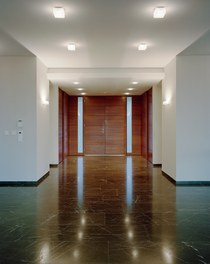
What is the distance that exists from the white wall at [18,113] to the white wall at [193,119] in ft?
11.4

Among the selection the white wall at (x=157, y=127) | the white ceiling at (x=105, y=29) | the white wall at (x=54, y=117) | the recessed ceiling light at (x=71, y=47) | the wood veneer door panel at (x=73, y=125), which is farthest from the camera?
the wood veneer door panel at (x=73, y=125)

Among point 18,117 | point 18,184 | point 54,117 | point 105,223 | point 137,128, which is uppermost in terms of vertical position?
point 54,117

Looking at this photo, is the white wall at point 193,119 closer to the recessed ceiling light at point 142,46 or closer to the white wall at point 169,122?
the white wall at point 169,122

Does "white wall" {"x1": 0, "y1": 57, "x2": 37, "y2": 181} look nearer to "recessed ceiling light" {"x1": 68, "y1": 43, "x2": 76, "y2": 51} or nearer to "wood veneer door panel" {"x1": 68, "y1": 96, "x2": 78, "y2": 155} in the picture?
"recessed ceiling light" {"x1": 68, "y1": 43, "x2": 76, "y2": 51}

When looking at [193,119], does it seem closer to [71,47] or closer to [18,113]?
[71,47]

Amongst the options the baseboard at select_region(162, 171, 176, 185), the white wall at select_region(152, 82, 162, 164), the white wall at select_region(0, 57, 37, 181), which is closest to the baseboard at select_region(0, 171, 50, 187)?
the white wall at select_region(0, 57, 37, 181)

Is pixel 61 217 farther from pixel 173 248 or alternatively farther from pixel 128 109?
pixel 128 109

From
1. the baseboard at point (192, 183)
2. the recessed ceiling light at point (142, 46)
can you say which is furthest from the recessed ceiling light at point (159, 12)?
the baseboard at point (192, 183)

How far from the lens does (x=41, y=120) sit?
7148mm

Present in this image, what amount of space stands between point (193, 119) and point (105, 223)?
3.69 m

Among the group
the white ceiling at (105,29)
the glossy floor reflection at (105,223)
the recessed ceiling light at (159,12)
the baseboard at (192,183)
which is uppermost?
the white ceiling at (105,29)

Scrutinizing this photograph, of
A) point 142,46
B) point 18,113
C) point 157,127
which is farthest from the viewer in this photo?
point 157,127

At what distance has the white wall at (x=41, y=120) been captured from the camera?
680 cm

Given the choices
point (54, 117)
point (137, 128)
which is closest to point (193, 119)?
point (54, 117)
